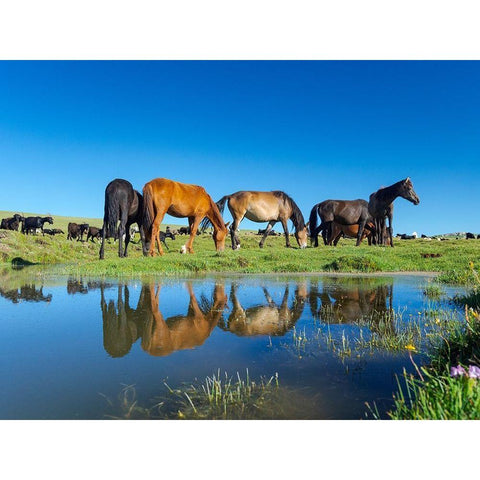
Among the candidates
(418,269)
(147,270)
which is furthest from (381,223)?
(147,270)

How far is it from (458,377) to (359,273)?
32.9ft

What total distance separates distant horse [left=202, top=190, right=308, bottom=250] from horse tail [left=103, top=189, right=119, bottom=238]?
21.5 feet

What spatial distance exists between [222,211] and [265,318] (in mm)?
15864

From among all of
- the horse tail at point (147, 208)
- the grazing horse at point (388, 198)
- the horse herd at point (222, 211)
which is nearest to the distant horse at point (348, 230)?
the horse herd at point (222, 211)

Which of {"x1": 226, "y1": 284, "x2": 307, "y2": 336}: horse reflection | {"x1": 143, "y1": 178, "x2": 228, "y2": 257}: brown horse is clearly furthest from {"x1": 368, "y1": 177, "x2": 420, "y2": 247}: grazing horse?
{"x1": 226, "y1": 284, "x2": 307, "y2": 336}: horse reflection

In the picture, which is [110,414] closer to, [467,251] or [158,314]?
[158,314]

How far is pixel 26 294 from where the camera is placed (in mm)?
7328

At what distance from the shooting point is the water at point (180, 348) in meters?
2.46

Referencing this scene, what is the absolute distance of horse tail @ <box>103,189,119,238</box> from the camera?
15.4m

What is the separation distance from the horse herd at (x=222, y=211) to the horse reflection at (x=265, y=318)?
33.2ft

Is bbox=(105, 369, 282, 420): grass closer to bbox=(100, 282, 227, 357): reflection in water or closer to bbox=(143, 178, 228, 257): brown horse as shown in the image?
bbox=(100, 282, 227, 357): reflection in water

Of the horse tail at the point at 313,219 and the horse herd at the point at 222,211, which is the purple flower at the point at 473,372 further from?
the horse tail at the point at 313,219

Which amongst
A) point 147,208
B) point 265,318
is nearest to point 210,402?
point 265,318

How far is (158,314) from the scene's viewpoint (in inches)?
205
